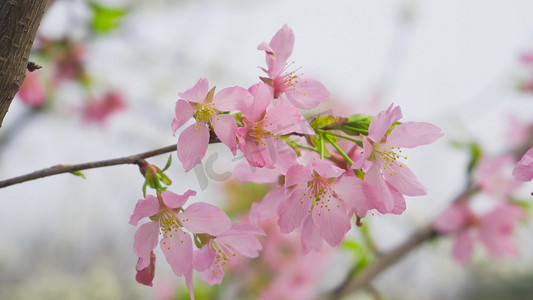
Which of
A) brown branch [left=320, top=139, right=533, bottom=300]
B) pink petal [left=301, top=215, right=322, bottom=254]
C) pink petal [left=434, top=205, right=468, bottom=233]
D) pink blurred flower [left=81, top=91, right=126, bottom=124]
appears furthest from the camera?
pink blurred flower [left=81, top=91, right=126, bottom=124]

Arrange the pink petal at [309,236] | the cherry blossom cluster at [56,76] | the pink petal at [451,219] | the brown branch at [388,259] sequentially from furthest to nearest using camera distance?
1. the cherry blossom cluster at [56,76]
2. the pink petal at [451,219]
3. the brown branch at [388,259]
4. the pink petal at [309,236]

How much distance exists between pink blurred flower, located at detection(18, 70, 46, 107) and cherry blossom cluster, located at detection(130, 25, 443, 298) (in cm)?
122

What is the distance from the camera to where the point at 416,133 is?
0.35m

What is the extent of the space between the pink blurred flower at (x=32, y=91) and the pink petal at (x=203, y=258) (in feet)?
4.01

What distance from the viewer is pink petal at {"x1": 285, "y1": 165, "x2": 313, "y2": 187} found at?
35cm

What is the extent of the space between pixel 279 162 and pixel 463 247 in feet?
3.14

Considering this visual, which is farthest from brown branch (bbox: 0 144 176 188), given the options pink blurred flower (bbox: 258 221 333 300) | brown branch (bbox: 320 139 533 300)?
pink blurred flower (bbox: 258 221 333 300)

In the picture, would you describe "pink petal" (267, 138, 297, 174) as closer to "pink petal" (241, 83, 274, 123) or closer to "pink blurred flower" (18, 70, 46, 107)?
"pink petal" (241, 83, 274, 123)

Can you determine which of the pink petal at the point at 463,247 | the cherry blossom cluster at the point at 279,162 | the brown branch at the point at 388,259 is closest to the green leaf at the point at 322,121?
the cherry blossom cluster at the point at 279,162

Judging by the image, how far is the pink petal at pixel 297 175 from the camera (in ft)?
1.14

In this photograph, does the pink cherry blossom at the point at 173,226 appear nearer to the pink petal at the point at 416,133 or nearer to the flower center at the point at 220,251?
the flower center at the point at 220,251

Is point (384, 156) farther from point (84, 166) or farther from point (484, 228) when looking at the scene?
point (484, 228)

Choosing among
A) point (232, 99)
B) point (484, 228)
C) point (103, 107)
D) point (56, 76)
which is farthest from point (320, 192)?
point (103, 107)

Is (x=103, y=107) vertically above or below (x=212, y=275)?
above
